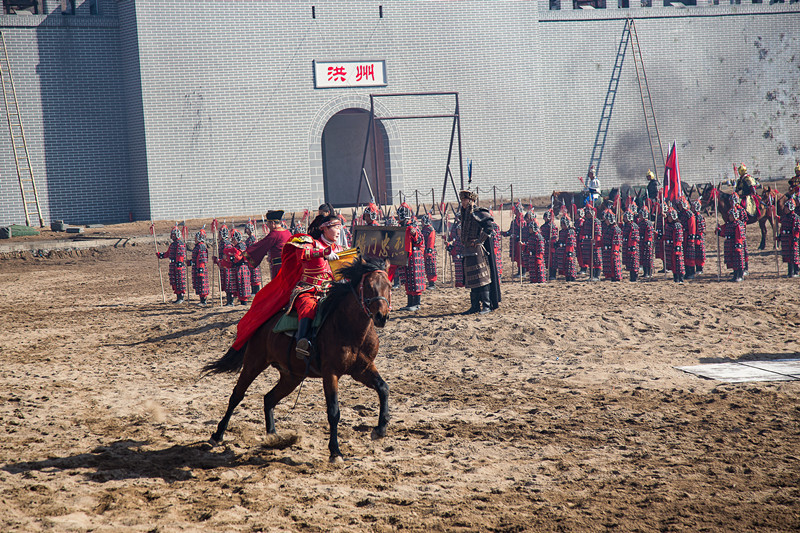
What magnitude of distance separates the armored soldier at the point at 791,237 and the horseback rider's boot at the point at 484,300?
Answer: 6793 mm

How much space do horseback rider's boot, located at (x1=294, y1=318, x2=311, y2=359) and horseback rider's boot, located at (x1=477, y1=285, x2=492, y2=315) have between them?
18.7ft

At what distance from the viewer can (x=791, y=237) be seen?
14.0 m

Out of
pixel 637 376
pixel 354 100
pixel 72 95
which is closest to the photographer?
pixel 637 376

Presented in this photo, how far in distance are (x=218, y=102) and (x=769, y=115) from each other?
2243cm

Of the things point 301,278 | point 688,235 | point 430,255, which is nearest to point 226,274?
point 430,255

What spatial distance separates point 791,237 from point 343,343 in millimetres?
11693

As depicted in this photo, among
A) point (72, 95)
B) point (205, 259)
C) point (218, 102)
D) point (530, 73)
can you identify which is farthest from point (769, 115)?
point (72, 95)

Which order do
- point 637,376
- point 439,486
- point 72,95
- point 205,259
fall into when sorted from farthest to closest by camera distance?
point 72,95 → point 205,259 → point 637,376 → point 439,486

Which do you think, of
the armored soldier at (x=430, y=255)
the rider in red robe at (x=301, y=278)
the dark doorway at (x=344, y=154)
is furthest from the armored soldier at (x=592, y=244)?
the dark doorway at (x=344, y=154)

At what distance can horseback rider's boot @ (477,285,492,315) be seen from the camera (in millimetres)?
11344

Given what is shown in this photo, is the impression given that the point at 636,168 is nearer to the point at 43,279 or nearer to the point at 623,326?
the point at 623,326

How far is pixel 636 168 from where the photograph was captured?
92.1 feet

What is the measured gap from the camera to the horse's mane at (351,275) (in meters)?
5.88

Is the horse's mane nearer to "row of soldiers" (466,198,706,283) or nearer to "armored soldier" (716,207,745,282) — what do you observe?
"row of soldiers" (466,198,706,283)
